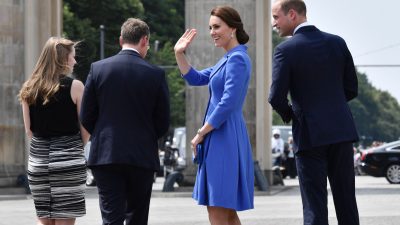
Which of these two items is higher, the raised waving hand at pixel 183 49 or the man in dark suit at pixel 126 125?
the raised waving hand at pixel 183 49

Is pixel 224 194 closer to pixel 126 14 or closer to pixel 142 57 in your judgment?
pixel 142 57

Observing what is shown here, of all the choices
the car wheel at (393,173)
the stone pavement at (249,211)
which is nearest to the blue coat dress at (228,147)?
the stone pavement at (249,211)

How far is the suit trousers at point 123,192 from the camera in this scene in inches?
348

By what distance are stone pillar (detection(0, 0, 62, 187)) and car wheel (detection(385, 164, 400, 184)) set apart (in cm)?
1219

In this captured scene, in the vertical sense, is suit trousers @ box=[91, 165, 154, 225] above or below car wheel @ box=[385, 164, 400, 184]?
above

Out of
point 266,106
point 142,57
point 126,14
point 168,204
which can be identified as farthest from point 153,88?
point 126,14

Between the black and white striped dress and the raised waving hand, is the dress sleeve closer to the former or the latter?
the raised waving hand

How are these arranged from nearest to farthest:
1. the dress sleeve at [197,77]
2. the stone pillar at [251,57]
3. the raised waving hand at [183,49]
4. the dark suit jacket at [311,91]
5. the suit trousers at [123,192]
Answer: the suit trousers at [123,192], the dark suit jacket at [311,91], the raised waving hand at [183,49], the dress sleeve at [197,77], the stone pillar at [251,57]

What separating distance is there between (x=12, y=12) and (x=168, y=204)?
639 centimetres

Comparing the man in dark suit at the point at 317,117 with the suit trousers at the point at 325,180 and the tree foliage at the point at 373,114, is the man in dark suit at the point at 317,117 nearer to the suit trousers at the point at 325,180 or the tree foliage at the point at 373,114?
the suit trousers at the point at 325,180

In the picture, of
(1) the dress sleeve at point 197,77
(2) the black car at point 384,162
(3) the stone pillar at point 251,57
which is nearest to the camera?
(1) the dress sleeve at point 197,77

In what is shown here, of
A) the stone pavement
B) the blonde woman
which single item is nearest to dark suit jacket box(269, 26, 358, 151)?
the blonde woman

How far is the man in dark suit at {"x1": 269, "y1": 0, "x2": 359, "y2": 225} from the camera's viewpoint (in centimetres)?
891

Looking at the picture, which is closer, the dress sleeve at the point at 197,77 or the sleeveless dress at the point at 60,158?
the sleeveless dress at the point at 60,158
